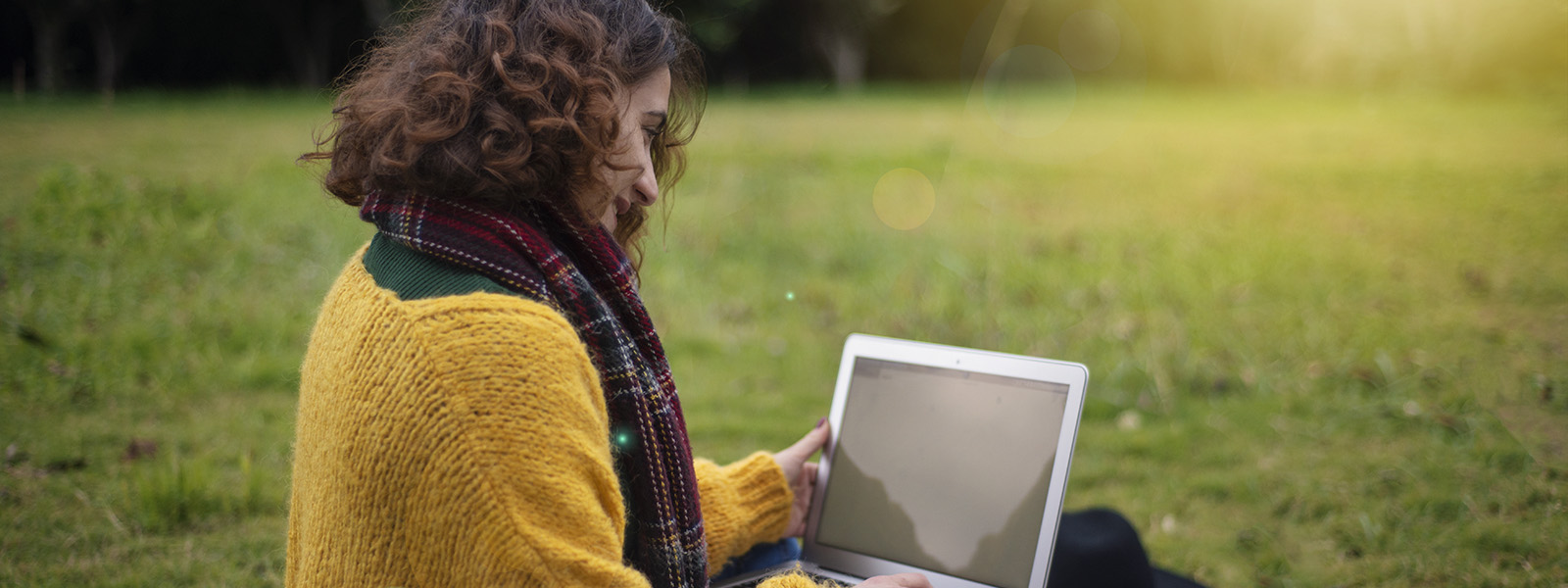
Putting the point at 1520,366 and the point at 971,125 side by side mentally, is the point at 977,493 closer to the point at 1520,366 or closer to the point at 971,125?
the point at 1520,366

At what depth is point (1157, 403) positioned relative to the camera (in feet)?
12.5

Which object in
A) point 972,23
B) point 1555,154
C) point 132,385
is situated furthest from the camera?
point 972,23

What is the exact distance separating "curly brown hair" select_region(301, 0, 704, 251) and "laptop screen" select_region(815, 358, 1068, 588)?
0.69 m

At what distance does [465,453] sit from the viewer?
42.5 inches

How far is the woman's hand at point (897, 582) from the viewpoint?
1.40 m

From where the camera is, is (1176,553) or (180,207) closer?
(1176,553)

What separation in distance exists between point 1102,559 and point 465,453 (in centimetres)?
135

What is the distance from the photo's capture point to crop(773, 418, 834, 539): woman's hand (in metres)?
1.85

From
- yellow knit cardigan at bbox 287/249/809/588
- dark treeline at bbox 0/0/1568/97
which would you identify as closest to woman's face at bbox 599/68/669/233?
yellow knit cardigan at bbox 287/249/809/588

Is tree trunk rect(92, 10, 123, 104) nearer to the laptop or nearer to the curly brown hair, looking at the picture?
the curly brown hair

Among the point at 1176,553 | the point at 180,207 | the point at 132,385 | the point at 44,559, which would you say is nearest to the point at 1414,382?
the point at 1176,553

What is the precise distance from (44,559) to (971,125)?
8.04 metres

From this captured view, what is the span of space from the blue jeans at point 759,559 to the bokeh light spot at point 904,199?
4.40 meters

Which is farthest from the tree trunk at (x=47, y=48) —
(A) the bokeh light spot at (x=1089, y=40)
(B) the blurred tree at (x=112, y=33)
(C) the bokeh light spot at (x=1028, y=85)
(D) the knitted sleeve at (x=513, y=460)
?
(D) the knitted sleeve at (x=513, y=460)
